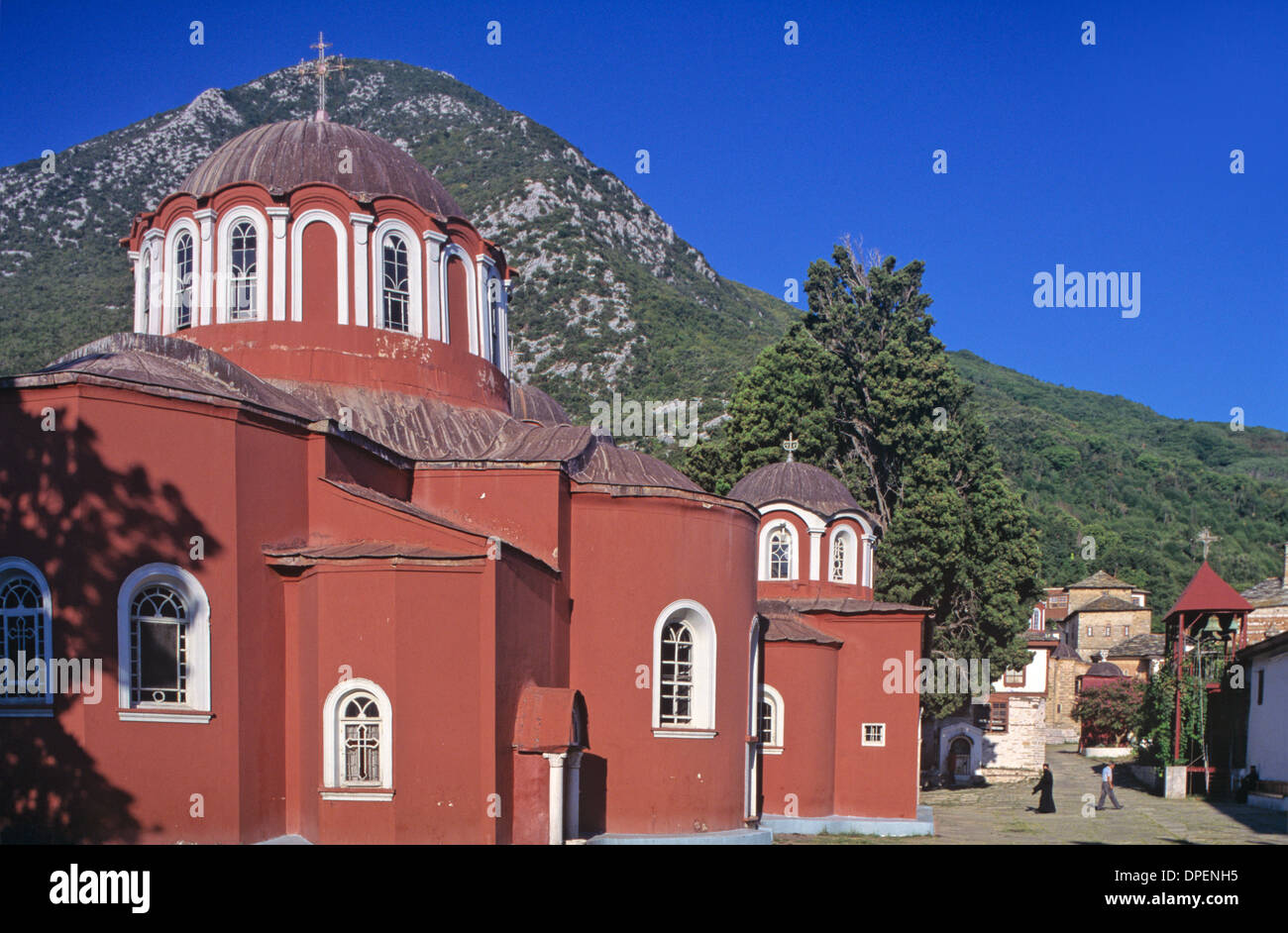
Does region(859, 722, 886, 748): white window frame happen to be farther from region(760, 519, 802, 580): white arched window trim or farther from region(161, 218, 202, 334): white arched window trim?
region(161, 218, 202, 334): white arched window trim

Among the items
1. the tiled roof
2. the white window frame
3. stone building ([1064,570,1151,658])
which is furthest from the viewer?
stone building ([1064,570,1151,658])

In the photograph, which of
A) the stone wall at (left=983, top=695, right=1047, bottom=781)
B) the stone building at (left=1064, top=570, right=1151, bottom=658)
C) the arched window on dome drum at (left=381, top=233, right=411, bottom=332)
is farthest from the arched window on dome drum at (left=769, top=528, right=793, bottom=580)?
the stone building at (left=1064, top=570, right=1151, bottom=658)

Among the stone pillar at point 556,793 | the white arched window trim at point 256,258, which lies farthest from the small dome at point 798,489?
the stone pillar at point 556,793

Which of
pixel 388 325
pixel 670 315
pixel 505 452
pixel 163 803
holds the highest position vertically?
pixel 670 315

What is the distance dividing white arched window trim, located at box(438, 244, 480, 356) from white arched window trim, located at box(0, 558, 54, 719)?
30.1 ft

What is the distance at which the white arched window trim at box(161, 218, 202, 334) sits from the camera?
20.4 metres

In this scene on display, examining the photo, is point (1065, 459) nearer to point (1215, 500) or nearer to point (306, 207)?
point (1215, 500)

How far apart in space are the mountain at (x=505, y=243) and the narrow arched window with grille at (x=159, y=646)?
34337mm

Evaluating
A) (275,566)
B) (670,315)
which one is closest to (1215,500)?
(670,315)

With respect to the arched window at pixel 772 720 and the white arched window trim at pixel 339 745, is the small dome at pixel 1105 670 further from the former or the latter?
the white arched window trim at pixel 339 745

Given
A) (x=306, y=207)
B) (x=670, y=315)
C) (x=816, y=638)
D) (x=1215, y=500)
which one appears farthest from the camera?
(x=1215, y=500)

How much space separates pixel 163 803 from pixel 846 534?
19971mm

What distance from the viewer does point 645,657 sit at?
1909 cm
